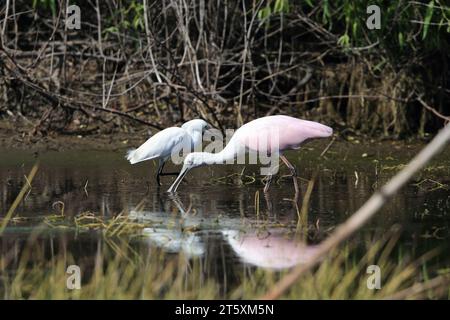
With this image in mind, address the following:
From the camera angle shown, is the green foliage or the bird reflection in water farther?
the green foliage

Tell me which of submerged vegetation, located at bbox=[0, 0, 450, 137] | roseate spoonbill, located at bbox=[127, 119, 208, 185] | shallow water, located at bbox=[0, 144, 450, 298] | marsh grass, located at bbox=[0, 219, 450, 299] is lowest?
marsh grass, located at bbox=[0, 219, 450, 299]

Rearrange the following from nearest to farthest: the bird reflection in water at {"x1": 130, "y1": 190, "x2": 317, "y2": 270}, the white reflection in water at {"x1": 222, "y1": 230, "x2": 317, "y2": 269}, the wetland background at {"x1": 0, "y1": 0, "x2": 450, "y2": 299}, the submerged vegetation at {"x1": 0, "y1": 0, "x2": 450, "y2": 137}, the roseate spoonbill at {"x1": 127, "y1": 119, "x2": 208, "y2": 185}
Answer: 1. the white reflection in water at {"x1": 222, "y1": 230, "x2": 317, "y2": 269}
2. the bird reflection in water at {"x1": 130, "y1": 190, "x2": 317, "y2": 270}
3. the wetland background at {"x1": 0, "y1": 0, "x2": 450, "y2": 299}
4. the roseate spoonbill at {"x1": 127, "y1": 119, "x2": 208, "y2": 185}
5. the submerged vegetation at {"x1": 0, "y1": 0, "x2": 450, "y2": 137}

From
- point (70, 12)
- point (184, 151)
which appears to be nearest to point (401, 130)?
point (184, 151)

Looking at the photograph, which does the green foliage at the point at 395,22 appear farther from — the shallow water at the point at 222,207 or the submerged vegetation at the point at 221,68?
the shallow water at the point at 222,207

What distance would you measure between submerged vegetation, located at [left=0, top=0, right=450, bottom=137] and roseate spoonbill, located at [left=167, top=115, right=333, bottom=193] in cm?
256

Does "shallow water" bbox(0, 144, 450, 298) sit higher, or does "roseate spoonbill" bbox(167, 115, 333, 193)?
"roseate spoonbill" bbox(167, 115, 333, 193)

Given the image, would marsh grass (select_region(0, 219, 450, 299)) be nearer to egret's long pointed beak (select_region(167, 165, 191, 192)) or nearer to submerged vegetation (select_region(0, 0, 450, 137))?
egret's long pointed beak (select_region(167, 165, 191, 192))

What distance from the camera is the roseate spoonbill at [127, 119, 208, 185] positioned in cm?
1107

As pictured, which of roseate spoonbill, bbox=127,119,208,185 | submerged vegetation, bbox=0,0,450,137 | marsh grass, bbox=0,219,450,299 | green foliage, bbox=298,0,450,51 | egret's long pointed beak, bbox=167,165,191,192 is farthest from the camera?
submerged vegetation, bbox=0,0,450,137

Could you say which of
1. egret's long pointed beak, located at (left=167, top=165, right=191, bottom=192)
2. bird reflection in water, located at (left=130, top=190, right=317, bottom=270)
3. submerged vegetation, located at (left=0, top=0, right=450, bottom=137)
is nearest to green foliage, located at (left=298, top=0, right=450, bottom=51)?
submerged vegetation, located at (left=0, top=0, right=450, bottom=137)

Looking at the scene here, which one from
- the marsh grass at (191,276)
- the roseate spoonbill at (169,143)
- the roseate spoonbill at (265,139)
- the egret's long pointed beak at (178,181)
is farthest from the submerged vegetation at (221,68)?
the marsh grass at (191,276)

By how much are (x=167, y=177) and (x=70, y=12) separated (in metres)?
3.63

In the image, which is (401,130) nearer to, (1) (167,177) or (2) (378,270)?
(1) (167,177)

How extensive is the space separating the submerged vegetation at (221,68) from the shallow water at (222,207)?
1.14m
